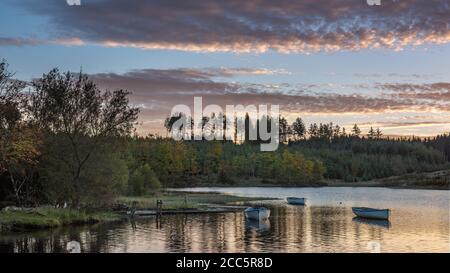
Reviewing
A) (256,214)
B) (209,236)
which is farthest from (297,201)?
(209,236)

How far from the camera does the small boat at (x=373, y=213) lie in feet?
240

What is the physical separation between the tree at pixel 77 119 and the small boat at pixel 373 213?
3362 centimetres

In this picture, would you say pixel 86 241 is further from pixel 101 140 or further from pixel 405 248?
pixel 405 248

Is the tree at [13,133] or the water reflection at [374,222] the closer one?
the tree at [13,133]

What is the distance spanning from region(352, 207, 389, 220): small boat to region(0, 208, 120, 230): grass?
33.9 metres

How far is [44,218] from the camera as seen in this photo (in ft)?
191

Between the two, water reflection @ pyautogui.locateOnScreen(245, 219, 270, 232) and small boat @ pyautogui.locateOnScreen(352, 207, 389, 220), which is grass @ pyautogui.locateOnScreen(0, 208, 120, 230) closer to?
water reflection @ pyautogui.locateOnScreen(245, 219, 270, 232)

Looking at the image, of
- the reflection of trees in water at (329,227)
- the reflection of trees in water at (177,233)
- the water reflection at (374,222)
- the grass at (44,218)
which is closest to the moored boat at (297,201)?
the reflection of trees in water at (329,227)

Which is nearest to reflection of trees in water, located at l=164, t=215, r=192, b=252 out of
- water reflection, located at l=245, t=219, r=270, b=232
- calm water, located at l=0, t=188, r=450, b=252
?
calm water, located at l=0, t=188, r=450, b=252

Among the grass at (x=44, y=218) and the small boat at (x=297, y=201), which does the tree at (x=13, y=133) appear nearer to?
the grass at (x=44, y=218)
